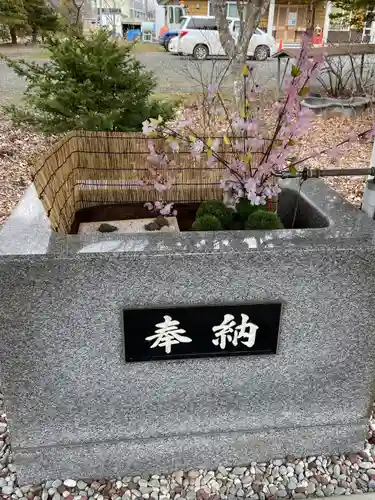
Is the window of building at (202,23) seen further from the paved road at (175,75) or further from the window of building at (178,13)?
the window of building at (178,13)

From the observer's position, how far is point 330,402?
176 centimetres

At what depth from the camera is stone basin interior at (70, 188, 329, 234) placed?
1.98 meters

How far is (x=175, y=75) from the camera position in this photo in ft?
36.0

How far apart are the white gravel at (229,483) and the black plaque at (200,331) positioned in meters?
0.56

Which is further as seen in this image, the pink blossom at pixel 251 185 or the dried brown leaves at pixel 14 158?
the dried brown leaves at pixel 14 158

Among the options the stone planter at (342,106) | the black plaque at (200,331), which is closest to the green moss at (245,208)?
the black plaque at (200,331)

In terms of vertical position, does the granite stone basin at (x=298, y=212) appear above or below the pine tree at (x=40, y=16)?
below

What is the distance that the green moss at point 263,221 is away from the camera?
5.52ft

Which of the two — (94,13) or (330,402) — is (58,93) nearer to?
(330,402)

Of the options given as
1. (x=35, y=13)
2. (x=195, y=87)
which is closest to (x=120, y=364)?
(x=195, y=87)

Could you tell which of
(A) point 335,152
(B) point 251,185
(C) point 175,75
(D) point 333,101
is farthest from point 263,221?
(C) point 175,75

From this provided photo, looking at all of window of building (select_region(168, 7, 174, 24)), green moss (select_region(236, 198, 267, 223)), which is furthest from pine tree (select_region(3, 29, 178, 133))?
window of building (select_region(168, 7, 174, 24))

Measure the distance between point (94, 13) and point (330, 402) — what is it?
8.91 m

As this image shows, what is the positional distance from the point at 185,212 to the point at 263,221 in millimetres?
603
